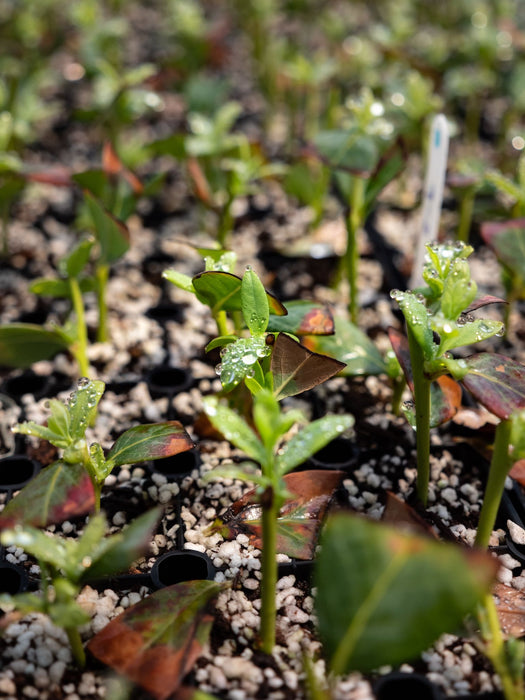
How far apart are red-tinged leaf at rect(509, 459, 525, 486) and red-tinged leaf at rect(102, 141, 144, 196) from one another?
36.2 inches

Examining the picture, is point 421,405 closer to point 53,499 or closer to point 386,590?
point 386,590

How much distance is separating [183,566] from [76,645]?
0.20 metres

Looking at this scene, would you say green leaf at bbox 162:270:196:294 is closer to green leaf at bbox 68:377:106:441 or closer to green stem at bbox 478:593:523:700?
green leaf at bbox 68:377:106:441

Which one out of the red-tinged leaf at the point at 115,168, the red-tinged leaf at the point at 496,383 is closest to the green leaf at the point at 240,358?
the red-tinged leaf at the point at 496,383

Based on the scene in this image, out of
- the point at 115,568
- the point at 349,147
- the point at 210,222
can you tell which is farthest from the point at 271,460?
the point at 210,222

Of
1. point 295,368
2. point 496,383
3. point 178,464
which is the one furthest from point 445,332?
point 178,464

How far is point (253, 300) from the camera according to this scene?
2.66 feet

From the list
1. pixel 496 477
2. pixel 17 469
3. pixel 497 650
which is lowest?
pixel 17 469

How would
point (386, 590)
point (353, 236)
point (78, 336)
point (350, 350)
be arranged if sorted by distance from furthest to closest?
point (353, 236), point (78, 336), point (350, 350), point (386, 590)

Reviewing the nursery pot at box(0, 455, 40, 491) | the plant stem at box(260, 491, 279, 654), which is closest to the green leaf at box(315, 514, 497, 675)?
the plant stem at box(260, 491, 279, 654)

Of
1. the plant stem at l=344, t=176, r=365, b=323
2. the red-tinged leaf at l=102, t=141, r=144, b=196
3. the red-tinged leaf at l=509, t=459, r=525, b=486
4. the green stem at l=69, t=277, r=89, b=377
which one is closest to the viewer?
the red-tinged leaf at l=509, t=459, r=525, b=486

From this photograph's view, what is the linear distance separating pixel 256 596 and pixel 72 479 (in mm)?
281

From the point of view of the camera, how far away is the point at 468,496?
1.00m

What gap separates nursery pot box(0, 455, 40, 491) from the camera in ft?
3.42
